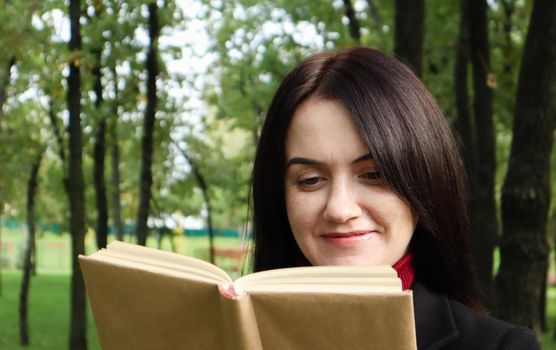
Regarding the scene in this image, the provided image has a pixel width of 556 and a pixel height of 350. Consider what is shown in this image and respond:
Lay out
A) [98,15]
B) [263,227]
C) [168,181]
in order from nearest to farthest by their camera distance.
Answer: [263,227], [98,15], [168,181]

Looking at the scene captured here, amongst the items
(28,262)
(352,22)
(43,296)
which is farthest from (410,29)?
(43,296)

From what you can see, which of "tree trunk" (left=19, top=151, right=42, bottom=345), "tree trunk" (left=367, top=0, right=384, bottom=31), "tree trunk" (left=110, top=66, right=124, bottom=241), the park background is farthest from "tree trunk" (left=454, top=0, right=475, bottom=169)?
"tree trunk" (left=19, top=151, right=42, bottom=345)

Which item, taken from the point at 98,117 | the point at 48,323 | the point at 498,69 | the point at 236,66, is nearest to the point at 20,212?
the point at 48,323

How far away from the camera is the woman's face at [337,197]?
1.90 metres

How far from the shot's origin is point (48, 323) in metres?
25.6

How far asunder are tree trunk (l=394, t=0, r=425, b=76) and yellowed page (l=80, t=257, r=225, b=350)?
6.19 metres

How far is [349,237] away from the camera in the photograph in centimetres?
194

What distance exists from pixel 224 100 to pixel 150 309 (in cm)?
2039

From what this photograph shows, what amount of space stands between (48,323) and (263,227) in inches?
959

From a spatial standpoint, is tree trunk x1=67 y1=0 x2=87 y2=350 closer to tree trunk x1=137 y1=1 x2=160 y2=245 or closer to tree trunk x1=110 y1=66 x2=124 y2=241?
tree trunk x1=137 y1=1 x2=160 y2=245

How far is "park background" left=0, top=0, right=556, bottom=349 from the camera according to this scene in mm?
6340

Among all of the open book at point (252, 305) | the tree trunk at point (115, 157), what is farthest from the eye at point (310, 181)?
the tree trunk at point (115, 157)

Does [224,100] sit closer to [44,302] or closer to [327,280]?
[44,302]

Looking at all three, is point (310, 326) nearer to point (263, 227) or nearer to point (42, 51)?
point (263, 227)
